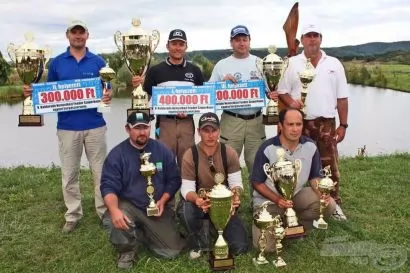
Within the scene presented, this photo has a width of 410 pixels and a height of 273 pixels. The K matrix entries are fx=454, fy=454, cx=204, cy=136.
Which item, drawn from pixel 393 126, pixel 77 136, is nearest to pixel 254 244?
pixel 77 136

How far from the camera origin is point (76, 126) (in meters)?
4.76

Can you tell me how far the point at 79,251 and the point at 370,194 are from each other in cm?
382

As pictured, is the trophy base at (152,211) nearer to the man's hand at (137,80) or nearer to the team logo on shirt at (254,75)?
the man's hand at (137,80)

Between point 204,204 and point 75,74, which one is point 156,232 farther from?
point 75,74

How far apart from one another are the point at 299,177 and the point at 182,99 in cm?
148

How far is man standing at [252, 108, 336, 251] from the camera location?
A: 413 cm

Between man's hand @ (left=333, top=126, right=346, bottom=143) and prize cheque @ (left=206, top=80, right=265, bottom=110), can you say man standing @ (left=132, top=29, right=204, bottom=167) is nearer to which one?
prize cheque @ (left=206, top=80, right=265, bottom=110)

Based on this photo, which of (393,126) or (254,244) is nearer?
(254,244)

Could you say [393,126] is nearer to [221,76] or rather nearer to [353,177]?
[353,177]

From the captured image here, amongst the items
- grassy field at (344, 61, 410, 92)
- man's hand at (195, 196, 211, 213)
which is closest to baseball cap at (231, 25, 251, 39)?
man's hand at (195, 196, 211, 213)

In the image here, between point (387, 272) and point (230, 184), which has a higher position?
point (230, 184)

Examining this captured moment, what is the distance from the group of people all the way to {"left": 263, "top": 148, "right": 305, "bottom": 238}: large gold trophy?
10 centimetres

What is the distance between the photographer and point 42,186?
6574 mm

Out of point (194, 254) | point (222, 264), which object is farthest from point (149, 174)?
point (222, 264)
